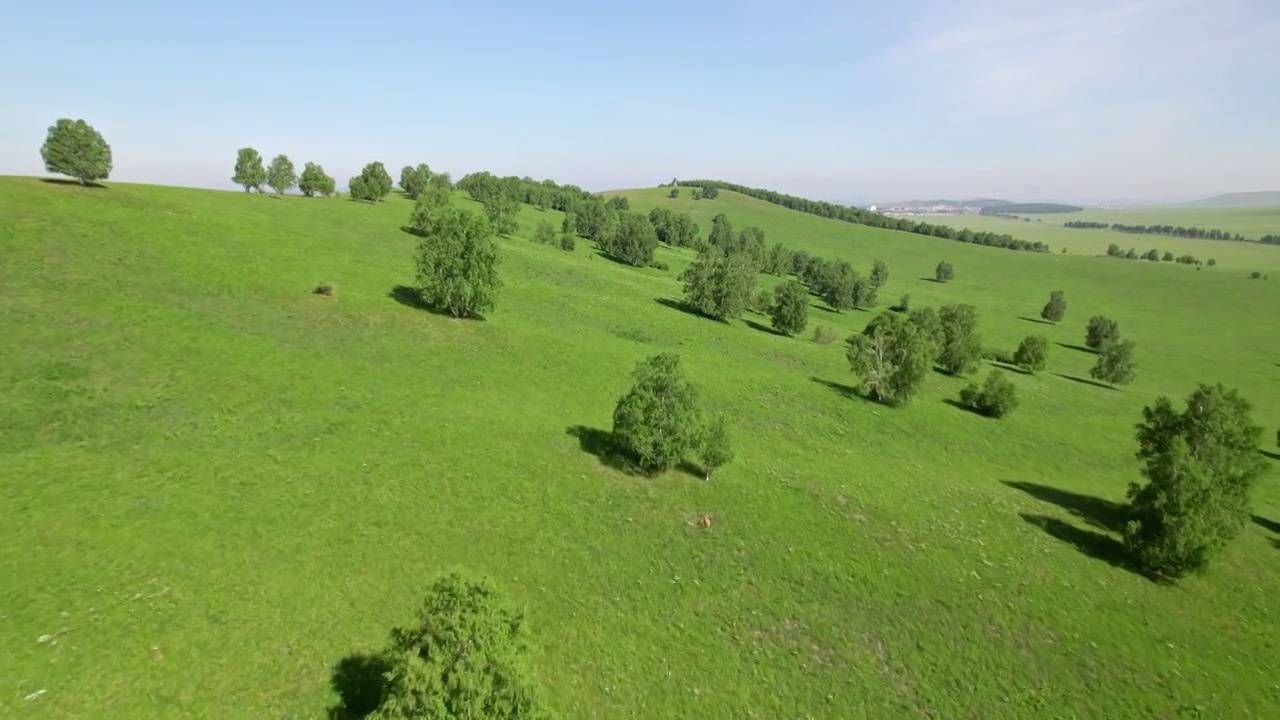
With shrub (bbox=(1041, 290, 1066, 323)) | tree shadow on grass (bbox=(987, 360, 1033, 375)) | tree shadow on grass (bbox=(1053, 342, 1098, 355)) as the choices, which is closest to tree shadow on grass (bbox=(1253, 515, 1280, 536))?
tree shadow on grass (bbox=(987, 360, 1033, 375))

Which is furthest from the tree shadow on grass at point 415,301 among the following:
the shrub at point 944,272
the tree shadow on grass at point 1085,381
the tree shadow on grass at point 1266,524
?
the shrub at point 944,272

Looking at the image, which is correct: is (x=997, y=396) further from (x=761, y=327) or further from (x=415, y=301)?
(x=415, y=301)

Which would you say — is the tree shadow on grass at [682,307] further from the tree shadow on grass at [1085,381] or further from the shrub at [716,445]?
the tree shadow on grass at [1085,381]

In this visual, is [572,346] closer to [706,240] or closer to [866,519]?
[866,519]

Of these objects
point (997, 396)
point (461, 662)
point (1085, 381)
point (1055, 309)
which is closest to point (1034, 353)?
point (1085, 381)

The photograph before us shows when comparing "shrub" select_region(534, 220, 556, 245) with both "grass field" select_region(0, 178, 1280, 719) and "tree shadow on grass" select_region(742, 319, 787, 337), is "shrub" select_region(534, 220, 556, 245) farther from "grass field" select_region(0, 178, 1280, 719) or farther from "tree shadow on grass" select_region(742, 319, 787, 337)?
"grass field" select_region(0, 178, 1280, 719)

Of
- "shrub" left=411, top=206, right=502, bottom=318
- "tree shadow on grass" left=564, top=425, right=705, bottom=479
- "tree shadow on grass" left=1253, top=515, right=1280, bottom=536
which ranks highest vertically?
"shrub" left=411, top=206, right=502, bottom=318

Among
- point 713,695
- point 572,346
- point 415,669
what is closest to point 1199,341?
point 572,346
